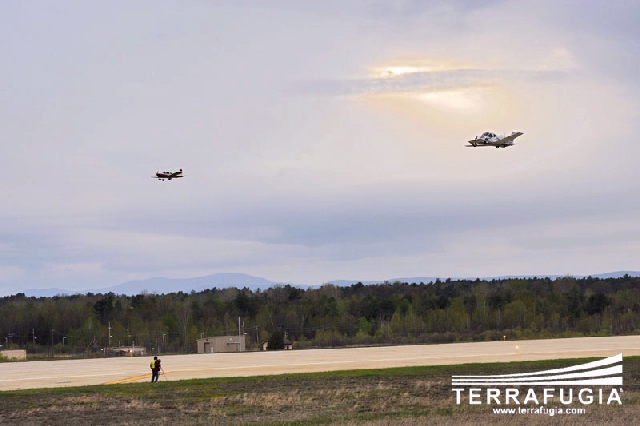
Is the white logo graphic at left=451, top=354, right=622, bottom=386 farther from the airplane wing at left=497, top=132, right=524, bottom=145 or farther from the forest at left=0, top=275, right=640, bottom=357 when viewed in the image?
the forest at left=0, top=275, right=640, bottom=357

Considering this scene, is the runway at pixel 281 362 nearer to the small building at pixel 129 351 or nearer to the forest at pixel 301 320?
the small building at pixel 129 351

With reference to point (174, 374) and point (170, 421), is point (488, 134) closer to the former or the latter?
point (174, 374)

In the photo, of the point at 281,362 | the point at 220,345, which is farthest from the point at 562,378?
the point at 220,345

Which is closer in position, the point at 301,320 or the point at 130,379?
the point at 130,379

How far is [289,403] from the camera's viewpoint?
36562mm

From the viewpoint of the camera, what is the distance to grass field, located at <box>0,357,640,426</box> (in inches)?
1184

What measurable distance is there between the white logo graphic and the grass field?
0.88 m

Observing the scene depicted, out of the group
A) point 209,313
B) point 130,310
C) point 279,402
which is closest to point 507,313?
point 209,313

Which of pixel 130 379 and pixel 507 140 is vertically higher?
pixel 507 140

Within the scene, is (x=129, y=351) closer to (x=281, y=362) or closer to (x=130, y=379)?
(x=281, y=362)

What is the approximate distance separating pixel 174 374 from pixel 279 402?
17.6m

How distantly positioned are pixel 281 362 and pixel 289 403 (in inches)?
1018

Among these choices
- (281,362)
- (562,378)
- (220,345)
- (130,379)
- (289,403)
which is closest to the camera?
(289,403)

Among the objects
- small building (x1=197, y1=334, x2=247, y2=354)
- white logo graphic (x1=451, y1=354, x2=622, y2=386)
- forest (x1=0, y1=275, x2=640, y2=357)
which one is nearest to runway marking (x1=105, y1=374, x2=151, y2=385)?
white logo graphic (x1=451, y1=354, x2=622, y2=386)
